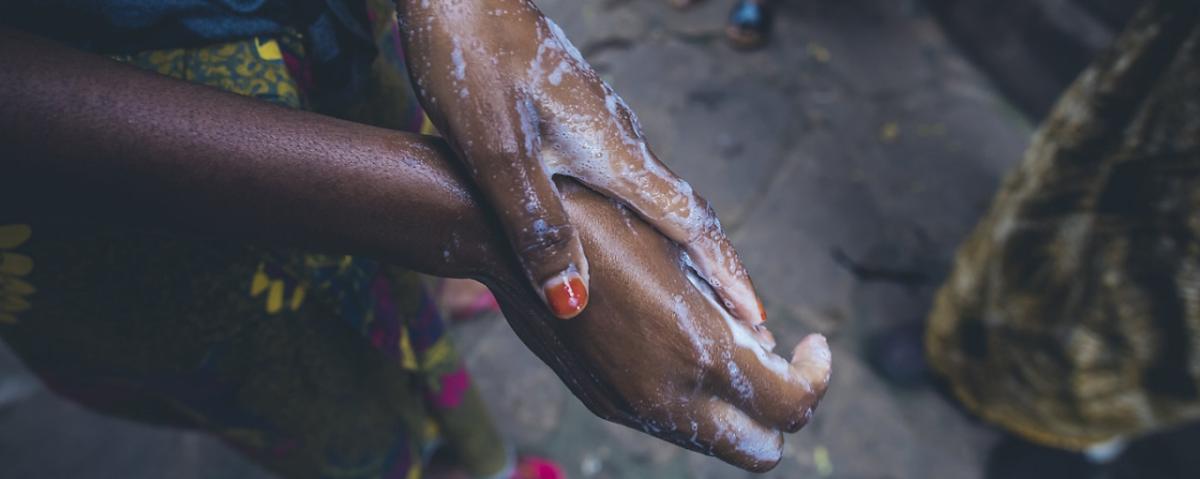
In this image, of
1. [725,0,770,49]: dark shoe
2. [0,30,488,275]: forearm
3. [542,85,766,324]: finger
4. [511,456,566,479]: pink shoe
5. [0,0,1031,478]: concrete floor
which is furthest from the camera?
[725,0,770,49]: dark shoe

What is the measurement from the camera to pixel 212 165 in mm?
657

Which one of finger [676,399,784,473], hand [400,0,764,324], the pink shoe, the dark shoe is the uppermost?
hand [400,0,764,324]

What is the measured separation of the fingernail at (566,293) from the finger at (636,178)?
12 centimetres

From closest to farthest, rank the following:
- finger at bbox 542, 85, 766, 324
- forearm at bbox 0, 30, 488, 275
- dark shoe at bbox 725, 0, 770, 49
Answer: forearm at bbox 0, 30, 488, 275, finger at bbox 542, 85, 766, 324, dark shoe at bbox 725, 0, 770, 49

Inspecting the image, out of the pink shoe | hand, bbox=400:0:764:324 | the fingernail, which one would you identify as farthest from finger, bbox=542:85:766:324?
the pink shoe

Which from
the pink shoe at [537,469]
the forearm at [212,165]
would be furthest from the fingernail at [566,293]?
the pink shoe at [537,469]

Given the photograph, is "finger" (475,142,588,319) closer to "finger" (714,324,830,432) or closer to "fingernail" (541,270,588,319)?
"fingernail" (541,270,588,319)

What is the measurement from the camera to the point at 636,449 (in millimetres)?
2047

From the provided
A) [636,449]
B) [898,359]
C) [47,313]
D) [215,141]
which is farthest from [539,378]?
[215,141]

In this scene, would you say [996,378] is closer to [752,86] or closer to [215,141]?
[752,86]

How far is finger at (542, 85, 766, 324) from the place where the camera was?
0.73 meters

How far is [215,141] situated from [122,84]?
0.32 feet

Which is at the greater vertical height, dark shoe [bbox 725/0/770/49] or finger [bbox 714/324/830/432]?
finger [bbox 714/324/830/432]

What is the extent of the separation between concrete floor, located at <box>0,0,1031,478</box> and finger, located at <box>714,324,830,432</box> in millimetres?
1188
